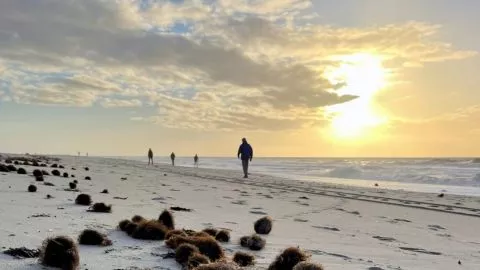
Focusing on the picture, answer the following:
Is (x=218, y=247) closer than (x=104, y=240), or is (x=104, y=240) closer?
(x=218, y=247)

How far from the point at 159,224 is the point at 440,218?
23.3ft

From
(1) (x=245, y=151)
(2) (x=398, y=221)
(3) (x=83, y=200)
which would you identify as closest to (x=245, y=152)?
(1) (x=245, y=151)

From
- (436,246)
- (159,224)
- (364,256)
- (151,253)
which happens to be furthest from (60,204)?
(436,246)

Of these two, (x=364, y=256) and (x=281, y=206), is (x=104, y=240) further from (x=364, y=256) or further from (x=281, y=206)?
(x=281, y=206)

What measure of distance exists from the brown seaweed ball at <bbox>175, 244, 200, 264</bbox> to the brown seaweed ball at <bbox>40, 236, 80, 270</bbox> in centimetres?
74

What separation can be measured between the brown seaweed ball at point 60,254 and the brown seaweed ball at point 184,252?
0.74 m

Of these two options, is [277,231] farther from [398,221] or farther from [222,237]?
[398,221]

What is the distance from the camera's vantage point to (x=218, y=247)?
11.7 feet

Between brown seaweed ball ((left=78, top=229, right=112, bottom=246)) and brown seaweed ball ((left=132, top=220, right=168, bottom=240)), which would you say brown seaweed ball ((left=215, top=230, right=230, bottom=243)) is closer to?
brown seaweed ball ((left=132, top=220, right=168, bottom=240))

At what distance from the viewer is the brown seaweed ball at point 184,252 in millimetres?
3350

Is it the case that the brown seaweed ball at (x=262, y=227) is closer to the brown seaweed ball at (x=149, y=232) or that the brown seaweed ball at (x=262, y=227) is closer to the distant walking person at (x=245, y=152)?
the brown seaweed ball at (x=149, y=232)

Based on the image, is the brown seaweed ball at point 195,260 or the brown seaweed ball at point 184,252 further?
the brown seaweed ball at point 184,252

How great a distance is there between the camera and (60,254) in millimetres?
2877

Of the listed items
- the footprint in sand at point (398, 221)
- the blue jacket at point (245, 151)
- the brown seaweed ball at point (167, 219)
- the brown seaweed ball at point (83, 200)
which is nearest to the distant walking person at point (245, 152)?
the blue jacket at point (245, 151)
